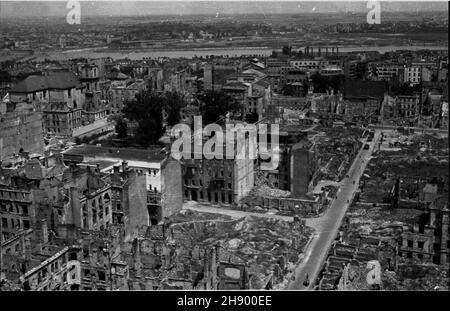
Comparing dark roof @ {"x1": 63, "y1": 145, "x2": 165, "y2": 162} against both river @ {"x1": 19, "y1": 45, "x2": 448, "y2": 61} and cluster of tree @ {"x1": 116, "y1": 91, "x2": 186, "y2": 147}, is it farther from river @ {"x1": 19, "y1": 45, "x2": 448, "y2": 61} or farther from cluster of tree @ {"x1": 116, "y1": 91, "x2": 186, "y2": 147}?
river @ {"x1": 19, "y1": 45, "x2": 448, "y2": 61}

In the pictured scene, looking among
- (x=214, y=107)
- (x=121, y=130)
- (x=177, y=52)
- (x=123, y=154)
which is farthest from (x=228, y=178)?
(x=177, y=52)

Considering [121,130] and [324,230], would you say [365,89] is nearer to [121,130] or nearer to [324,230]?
[121,130]

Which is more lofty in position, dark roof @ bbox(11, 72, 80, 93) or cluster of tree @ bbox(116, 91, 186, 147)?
dark roof @ bbox(11, 72, 80, 93)

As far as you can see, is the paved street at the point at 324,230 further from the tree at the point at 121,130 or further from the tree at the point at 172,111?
the tree at the point at 121,130

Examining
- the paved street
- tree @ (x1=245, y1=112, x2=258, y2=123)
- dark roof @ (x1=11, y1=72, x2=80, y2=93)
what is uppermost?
dark roof @ (x1=11, y1=72, x2=80, y2=93)

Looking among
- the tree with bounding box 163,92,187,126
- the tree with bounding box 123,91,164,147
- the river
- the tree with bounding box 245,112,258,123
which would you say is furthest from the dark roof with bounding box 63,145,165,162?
the river

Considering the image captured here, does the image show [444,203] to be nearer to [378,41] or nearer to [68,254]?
[68,254]

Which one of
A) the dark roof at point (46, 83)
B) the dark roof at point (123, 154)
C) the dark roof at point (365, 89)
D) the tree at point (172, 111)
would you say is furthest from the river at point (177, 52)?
the dark roof at point (123, 154)
